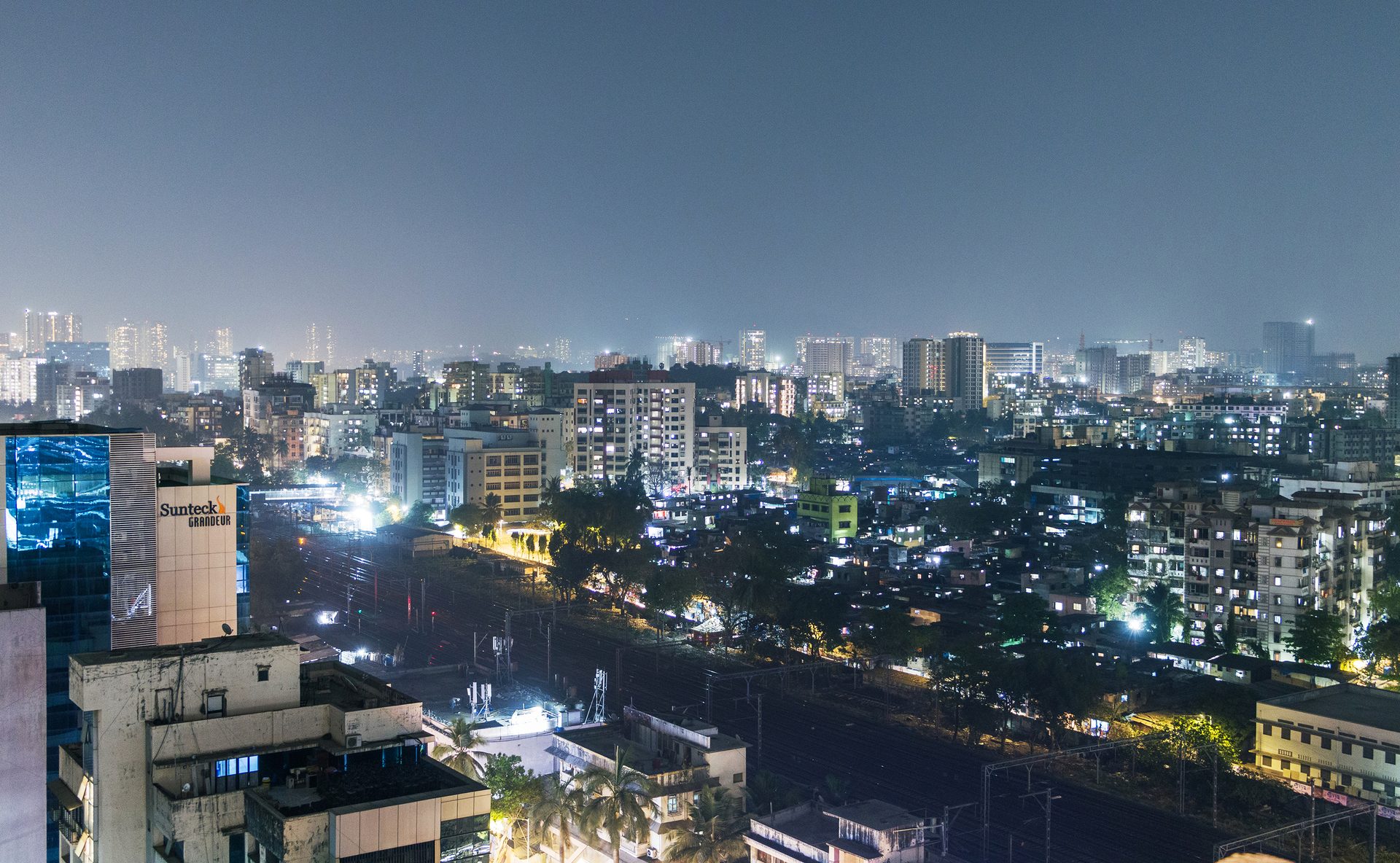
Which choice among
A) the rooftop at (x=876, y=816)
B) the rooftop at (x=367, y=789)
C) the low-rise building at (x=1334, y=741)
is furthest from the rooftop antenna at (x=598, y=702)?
the rooftop at (x=367, y=789)

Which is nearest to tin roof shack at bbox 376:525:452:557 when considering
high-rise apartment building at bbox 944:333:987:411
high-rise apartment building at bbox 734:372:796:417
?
high-rise apartment building at bbox 734:372:796:417

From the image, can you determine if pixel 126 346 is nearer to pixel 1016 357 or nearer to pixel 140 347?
pixel 140 347

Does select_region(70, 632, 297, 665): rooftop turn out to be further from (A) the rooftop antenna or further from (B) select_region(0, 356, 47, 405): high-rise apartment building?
(B) select_region(0, 356, 47, 405): high-rise apartment building

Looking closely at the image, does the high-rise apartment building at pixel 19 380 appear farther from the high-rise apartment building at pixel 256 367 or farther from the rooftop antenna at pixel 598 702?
the rooftop antenna at pixel 598 702

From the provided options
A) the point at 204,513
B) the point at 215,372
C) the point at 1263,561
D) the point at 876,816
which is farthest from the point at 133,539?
the point at 215,372

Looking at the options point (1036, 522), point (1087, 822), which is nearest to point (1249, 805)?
point (1087, 822)

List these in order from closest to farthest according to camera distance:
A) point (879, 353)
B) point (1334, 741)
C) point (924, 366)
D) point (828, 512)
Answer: point (1334, 741) < point (828, 512) < point (924, 366) < point (879, 353)
